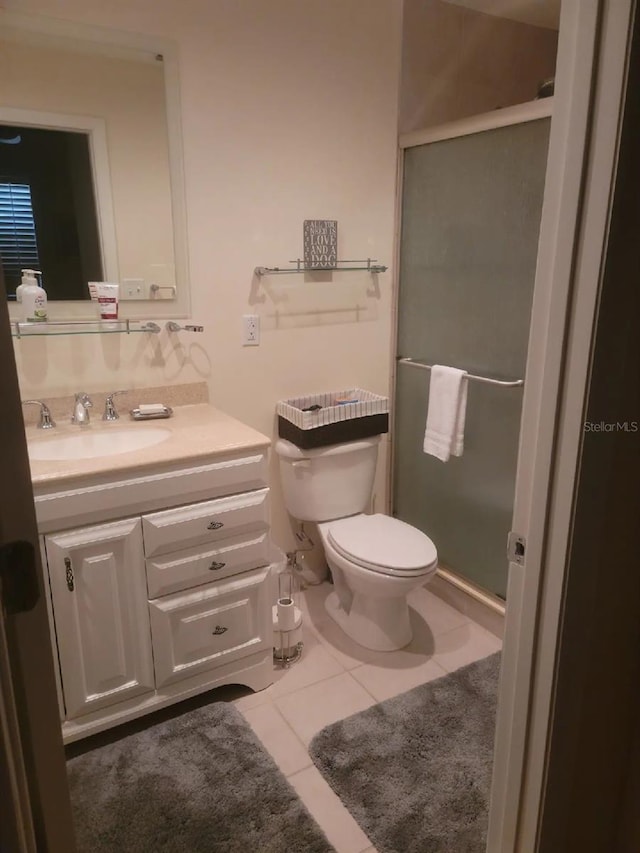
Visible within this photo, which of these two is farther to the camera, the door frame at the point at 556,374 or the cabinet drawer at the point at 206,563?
the cabinet drawer at the point at 206,563

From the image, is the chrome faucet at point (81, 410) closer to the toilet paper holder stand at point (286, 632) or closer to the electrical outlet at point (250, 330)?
the electrical outlet at point (250, 330)

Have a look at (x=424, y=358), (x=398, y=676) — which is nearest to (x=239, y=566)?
(x=398, y=676)

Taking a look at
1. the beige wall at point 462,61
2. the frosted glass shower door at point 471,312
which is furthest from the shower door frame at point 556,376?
the beige wall at point 462,61

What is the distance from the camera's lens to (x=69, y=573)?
1.61 m

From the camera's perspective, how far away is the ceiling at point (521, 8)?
241 cm

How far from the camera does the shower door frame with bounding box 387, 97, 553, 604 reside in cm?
196

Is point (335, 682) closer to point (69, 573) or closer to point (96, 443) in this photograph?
point (69, 573)

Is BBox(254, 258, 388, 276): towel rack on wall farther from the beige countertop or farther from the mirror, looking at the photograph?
the beige countertop

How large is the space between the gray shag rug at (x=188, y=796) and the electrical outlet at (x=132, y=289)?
1388mm

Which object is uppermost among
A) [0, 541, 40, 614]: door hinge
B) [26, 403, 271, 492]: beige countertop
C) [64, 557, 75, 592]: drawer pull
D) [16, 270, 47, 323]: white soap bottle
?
Answer: [16, 270, 47, 323]: white soap bottle

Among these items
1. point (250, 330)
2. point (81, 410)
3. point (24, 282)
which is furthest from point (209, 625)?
point (24, 282)

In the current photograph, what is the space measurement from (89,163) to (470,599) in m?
2.12

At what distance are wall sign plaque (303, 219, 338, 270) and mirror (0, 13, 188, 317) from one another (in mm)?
502

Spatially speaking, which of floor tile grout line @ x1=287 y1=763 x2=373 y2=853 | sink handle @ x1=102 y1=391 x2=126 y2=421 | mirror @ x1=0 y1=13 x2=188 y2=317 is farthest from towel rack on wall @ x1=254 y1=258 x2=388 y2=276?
floor tile grout line @ x1=287 y1=763 x2=373 y2=853
